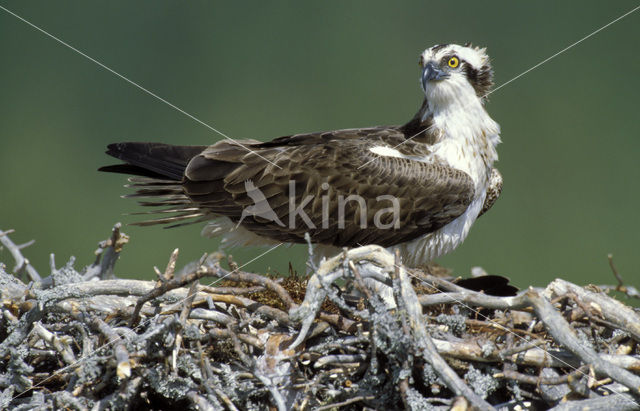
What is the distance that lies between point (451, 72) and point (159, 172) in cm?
157

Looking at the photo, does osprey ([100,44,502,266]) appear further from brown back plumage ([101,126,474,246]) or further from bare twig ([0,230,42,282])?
bare twig ([0,230,42,282])

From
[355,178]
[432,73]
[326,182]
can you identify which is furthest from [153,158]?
→ [432,73]

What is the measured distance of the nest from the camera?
8.59 feet

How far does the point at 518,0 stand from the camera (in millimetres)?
12031

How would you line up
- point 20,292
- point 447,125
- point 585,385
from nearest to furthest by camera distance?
point 585,385 → point 20,292 → point 447,125

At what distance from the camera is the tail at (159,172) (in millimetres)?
4152

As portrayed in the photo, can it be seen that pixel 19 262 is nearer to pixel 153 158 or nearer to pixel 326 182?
pixel 153 158

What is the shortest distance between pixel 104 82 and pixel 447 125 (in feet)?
28.1

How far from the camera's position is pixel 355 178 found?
3.89 m

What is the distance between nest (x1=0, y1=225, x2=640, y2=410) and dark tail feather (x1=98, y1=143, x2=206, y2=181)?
1.20 meters

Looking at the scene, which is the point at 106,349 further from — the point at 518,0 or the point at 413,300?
the point at 518,0

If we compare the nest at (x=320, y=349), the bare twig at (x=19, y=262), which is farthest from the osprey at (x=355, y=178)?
the nest at (x=320, y=349)

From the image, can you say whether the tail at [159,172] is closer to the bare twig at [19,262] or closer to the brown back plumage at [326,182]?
the brown back plumage at [326,182]

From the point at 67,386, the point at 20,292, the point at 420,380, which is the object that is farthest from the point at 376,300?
the point at 20,292
